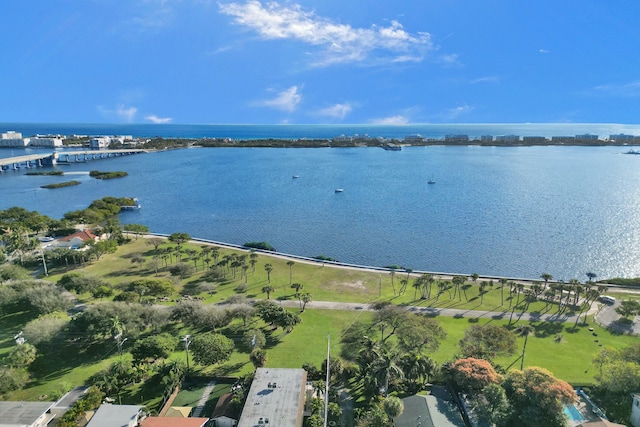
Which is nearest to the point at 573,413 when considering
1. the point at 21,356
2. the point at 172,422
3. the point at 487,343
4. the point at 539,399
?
the point at 539,399

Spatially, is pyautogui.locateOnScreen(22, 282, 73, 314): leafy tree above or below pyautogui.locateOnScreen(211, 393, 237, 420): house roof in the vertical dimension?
above

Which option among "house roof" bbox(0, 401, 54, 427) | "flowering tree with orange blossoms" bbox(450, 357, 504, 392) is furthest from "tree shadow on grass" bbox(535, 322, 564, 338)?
"house roof" bbox(0, 401, 54, 427)

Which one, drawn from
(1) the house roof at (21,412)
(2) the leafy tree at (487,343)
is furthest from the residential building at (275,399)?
(2) the leafy tree at (487,343)

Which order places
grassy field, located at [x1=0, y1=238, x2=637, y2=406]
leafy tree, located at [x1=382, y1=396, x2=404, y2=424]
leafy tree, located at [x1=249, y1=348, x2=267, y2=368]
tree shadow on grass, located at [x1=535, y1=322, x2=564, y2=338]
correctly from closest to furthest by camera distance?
leafy tree, located at [x1=382, y1=396, x2=404, y2=424] < leafy tree, located at [x1=249, y1=348, x2=267, y2=368] < grassy field, located at [x1=0, y1=238, x2=637, y2=406] < tree shadow on grass, located at [x1=535, y1=322, x2=564, y2=338]

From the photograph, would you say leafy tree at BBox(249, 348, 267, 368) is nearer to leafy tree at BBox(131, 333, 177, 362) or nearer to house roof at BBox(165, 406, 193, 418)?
house roof at BBox(165, 406, 193, 418)

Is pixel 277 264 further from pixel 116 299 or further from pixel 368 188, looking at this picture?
pixel 368 188
